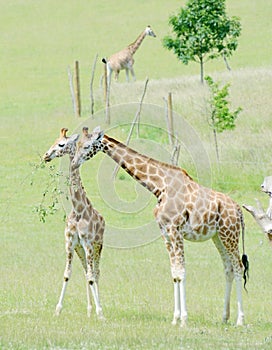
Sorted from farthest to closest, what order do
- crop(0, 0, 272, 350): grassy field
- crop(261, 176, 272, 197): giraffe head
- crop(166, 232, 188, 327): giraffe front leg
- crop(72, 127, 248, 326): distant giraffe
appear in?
crop(72, 127, 248, 326): distant giraffe → crop(166, 232, 188, 327): giraffe front leg → crop(0, 0, 272, 350): grassy field → crop(261, 176, 272, 197): giraffe head

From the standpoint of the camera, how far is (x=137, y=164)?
13609mm

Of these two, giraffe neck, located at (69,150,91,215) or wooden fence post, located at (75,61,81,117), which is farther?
wooden fence post, located at (75,61,81,117)

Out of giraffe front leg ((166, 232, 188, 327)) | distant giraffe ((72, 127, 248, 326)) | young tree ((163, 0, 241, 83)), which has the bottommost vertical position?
giraffe front leg ((166, 232, 188, 327))

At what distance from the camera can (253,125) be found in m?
34.7

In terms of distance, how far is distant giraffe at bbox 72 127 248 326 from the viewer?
1305cm

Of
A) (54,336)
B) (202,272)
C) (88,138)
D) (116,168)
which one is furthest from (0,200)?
(54,336)

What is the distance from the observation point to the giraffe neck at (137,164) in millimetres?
13438

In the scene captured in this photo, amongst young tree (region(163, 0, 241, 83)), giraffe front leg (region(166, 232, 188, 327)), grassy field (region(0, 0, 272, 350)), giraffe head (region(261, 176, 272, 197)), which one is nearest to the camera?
giraffe head (region(261, 176, 272, 197))

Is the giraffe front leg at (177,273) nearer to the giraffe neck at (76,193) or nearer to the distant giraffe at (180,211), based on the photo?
the distant giraffe at (180,211)

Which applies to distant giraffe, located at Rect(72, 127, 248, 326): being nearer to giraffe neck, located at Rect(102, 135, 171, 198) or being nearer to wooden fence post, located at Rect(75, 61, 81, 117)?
giraffe neck, located at Rect(102, 135, 171, 198)

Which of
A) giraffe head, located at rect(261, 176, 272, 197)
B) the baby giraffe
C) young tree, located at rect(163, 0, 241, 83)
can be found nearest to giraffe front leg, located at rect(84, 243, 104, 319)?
the baby giraffe

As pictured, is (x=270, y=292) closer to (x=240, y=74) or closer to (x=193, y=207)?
(x=193, y=207)

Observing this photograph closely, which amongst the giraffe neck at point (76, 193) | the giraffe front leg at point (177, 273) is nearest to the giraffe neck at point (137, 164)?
the giraffe neck at point (76, 193)

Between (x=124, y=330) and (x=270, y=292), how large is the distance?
5142mm
